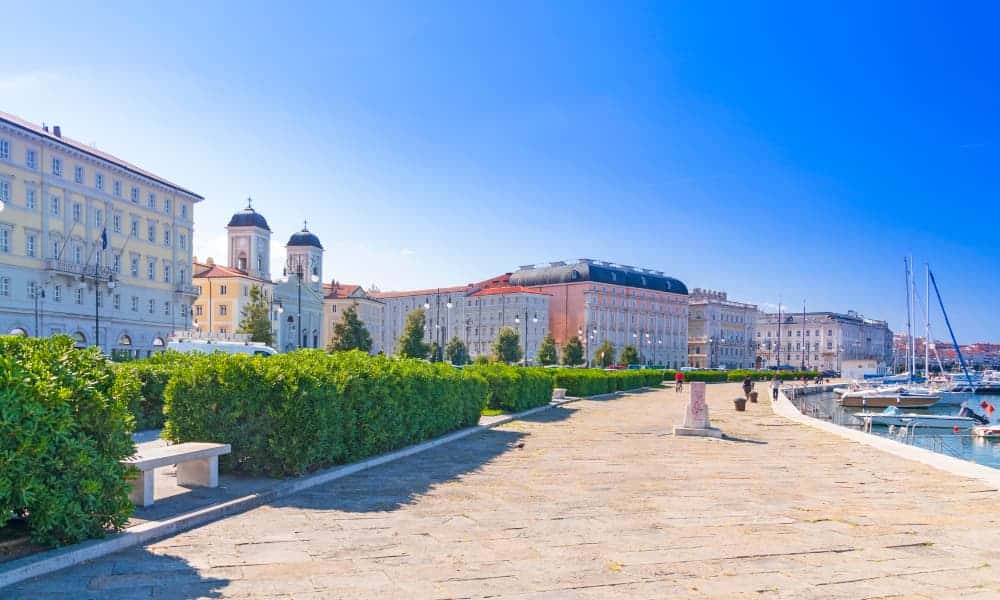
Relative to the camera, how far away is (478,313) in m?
136

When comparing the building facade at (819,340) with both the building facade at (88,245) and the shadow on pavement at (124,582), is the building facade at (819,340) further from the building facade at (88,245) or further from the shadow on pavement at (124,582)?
the shadow on pavement at (124,582)

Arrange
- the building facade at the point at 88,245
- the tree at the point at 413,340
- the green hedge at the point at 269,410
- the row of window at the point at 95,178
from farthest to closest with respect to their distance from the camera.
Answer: the tree at the point at 413,340 → the building facade at the point at 88,245 → the row of window at the point at 95,178 → the green hedge at the point at 269,410

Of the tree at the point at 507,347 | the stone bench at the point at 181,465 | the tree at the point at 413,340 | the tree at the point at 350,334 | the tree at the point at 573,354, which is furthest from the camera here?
the tree at the point at 573,354

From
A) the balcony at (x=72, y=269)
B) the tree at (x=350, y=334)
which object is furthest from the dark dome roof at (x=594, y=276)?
the balcony at (x=72, y=269)

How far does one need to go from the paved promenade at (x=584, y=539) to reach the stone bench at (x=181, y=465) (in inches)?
39.3

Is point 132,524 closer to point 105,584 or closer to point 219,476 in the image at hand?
point 105,584

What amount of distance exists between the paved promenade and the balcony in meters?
48.0

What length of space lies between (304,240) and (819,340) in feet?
387

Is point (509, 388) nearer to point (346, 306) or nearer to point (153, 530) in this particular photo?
point (153, 530)

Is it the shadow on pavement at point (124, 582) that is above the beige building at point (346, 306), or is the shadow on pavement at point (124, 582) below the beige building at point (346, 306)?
below

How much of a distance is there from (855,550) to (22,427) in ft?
25.5

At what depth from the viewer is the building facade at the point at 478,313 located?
420 ft

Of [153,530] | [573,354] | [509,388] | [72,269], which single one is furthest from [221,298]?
[153,530]

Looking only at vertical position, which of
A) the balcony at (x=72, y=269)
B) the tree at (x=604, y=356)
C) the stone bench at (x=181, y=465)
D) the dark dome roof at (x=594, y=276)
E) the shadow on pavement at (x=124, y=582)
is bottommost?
the tree at (x=604, y=356)
